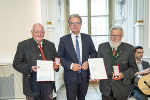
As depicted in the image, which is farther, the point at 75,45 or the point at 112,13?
the point at 112,13

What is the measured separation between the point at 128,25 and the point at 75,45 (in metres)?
3.48

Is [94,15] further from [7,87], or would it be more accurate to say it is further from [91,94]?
[7,87]

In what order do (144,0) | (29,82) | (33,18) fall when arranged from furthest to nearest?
(144,0)
(33,18)
(29,82)

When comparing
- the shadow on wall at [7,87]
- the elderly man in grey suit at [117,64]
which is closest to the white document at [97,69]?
the elderly man in grey suit at [117,64]

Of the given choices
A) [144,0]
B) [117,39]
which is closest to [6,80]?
[117,39]

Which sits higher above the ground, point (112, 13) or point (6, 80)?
point (112, 13)

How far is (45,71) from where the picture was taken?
1.86 metres

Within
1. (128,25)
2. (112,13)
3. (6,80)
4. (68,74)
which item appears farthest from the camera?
(112,13)

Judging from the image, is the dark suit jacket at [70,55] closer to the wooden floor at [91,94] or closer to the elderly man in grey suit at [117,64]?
the elderly man in grey suit at [117,64]

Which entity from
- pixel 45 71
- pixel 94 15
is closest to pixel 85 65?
pixel 45 71

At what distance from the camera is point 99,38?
5824mm

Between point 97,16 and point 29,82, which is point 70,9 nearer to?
point 97,16

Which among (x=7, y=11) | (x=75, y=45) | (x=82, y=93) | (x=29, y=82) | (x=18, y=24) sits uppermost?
(x=7, y=11)

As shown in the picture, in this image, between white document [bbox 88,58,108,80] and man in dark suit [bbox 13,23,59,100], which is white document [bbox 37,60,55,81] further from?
white document [bbox 88,58,108,80]
